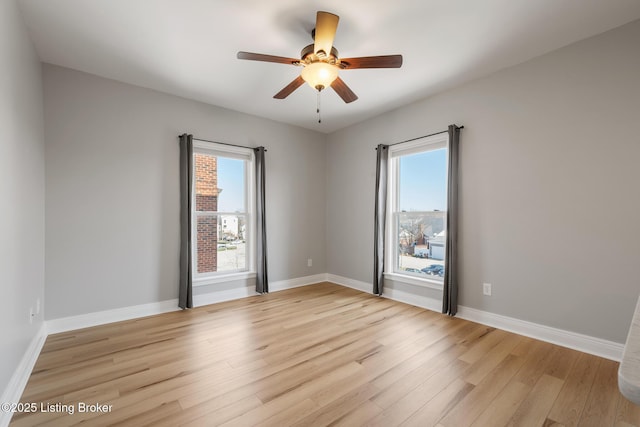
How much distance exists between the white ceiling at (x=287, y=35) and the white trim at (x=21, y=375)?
8.76ft

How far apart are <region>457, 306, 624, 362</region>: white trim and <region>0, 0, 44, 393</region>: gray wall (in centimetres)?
397

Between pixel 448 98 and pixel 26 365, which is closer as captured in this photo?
pixel 26 365

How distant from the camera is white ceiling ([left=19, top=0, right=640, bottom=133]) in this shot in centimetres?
221

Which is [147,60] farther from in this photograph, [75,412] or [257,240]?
[75,412]

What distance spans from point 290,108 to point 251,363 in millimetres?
3289

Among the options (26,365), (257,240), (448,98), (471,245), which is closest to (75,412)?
(26,365)

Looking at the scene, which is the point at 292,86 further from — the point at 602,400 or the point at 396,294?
the point at 602,400

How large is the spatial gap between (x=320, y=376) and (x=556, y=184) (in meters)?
2.74

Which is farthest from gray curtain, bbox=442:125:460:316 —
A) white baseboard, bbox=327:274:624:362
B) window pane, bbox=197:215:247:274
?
window pane, bbox=197:215:247:274

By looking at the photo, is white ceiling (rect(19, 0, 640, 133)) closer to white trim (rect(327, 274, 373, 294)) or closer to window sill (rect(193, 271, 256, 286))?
window sill (rect(193, 271, 256, 286))

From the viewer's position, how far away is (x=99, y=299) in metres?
3.24

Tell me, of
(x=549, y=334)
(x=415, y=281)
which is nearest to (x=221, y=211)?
(x=415, y=281)

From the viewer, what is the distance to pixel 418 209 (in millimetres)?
4047

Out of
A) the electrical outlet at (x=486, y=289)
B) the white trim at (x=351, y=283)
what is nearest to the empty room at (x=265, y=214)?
the electrical outlet at (x=486, y=289)
